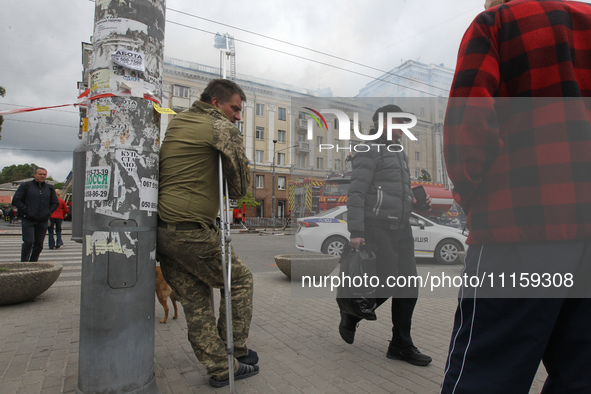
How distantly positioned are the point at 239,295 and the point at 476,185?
177 cm

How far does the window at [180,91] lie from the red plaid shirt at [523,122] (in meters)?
41.2

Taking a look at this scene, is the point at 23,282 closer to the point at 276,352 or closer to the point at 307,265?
the point at 276,352

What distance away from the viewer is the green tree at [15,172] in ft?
306

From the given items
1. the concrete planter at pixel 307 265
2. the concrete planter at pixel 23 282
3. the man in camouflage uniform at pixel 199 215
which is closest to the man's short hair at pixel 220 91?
the man in camouflage uniform at pixel 199 215

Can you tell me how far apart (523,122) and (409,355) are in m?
2.20

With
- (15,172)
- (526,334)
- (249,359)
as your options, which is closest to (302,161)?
(249,359)

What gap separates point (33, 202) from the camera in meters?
6.83

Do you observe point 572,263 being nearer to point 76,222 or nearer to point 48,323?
point 76,222

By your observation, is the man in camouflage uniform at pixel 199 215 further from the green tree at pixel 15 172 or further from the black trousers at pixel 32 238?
the green tree at pixel 15 172

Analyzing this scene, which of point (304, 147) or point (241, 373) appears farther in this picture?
point (304, 147)

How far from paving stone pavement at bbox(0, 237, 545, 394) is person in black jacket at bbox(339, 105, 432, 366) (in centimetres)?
28

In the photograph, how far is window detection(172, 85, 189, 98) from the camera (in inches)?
1559

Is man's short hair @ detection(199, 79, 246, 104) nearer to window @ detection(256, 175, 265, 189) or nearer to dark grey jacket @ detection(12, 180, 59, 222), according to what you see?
dark grey jacket @ detection(12, 180, 59, 222)

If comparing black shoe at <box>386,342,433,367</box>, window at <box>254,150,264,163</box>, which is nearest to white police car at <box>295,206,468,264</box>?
black shoe at <box>386,342,433,367</box>
